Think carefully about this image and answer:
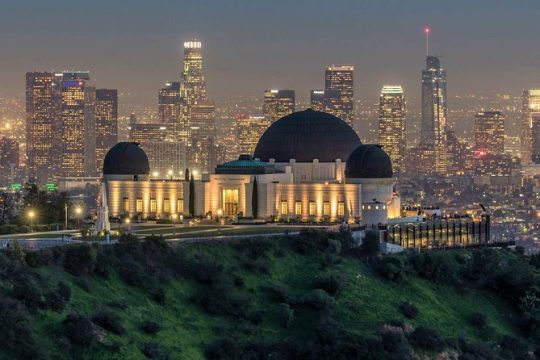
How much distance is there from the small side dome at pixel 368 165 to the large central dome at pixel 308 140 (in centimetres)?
592

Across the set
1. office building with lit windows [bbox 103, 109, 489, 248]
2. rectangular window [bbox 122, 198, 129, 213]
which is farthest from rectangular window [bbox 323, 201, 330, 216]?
rectangular window [bbox 122, 198, 129, 213]

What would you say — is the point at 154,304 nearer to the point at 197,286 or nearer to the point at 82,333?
the point at 197,286

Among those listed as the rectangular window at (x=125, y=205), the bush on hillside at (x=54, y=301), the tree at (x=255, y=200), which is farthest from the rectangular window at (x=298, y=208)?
the bush on hillside at (x=54, y=301)

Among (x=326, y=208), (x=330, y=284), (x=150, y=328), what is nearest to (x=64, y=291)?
(x=150, y=328)

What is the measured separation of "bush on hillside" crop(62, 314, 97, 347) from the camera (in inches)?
2312

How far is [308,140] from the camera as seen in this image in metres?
111

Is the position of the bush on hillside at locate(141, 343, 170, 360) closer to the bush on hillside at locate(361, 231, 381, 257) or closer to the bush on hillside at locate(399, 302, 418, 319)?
the bush on hillside at locate(399, 302, 418, 319)

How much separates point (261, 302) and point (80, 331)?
1458cm

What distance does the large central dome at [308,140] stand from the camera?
362 ft

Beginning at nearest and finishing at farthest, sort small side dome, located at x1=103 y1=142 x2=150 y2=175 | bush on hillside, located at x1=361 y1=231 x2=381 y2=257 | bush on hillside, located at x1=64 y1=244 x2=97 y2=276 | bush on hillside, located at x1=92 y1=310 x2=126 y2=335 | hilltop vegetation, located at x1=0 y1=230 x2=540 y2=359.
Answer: hilltop vegetation, located at x1=0 y1=230 x2=540 y2=359 < bush on hillside, located at x1=92 y1=310 x2=126 y2=335 < bush on hillside, located at x1=64 y1=244 x2=97 y2=276 < bush on hillside, located at x1=361 y1=231 x2=381 y2=257 < small side dome, located at x1=103 y1=142 x2=150 y2=175

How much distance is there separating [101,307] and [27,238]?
719 inches

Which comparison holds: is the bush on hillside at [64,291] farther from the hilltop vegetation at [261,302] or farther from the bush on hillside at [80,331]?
the bush on hillside at [80,331]

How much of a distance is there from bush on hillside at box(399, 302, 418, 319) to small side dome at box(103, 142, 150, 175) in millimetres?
37709

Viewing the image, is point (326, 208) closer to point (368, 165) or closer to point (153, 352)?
point (368, 165)
